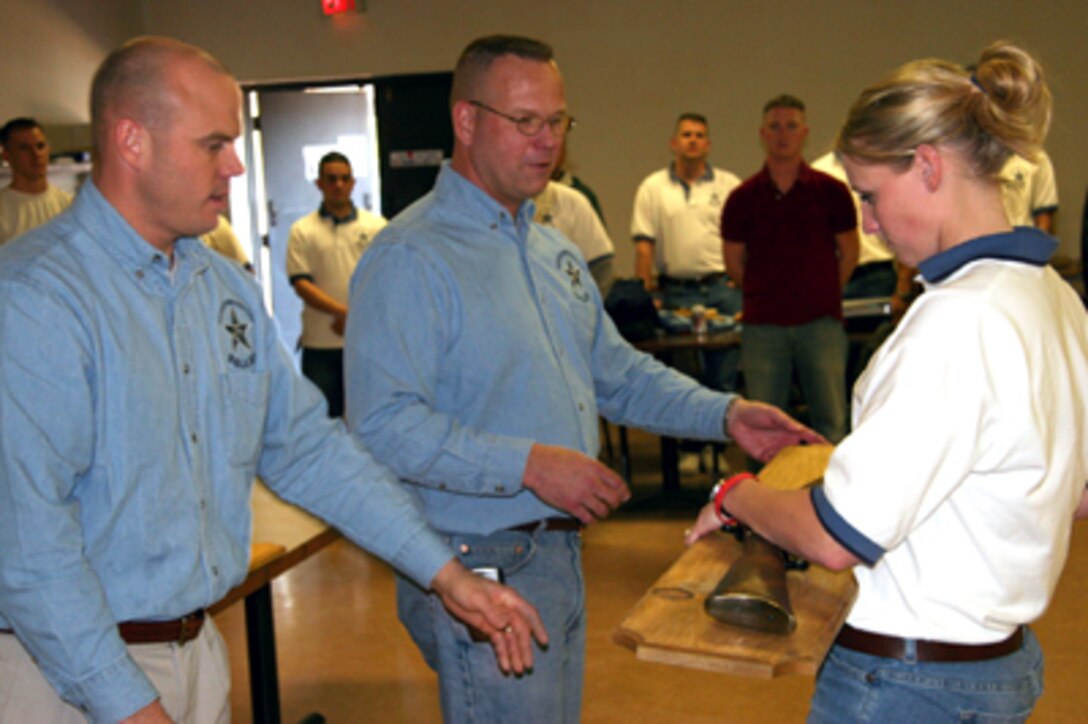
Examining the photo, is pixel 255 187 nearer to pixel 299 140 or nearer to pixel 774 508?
pixel 299 140

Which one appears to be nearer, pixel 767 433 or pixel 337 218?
pixel 767 433

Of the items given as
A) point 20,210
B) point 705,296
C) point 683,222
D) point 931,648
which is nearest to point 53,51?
point 20,210

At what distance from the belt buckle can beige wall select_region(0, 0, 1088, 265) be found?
23.9 ft

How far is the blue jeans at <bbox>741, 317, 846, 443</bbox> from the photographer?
16.8 feet

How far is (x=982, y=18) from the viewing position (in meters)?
8.15

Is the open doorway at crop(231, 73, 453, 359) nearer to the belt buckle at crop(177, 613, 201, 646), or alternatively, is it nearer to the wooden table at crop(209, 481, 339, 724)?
the wooden table at crop(209, 481, 339, 724)

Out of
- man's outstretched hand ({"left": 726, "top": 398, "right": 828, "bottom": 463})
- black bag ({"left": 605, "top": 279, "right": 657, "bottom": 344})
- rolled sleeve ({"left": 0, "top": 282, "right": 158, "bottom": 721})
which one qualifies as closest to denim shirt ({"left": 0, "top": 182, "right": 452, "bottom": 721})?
rolled sleeve ({"left": 0, "top": 282, "right": 158, "bottom": 721})

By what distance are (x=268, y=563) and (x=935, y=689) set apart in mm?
1532

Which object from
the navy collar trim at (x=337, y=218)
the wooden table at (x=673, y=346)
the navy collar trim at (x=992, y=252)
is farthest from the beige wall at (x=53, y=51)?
the navy collar trim at (x=992, y=252)

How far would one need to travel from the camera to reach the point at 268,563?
253 cm

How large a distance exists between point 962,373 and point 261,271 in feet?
28.9

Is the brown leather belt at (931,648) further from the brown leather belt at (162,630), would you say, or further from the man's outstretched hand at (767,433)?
the brown leather belt at (162,630)

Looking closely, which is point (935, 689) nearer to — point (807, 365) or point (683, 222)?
point (807, 365)

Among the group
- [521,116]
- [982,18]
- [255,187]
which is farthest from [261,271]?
[521,116]
